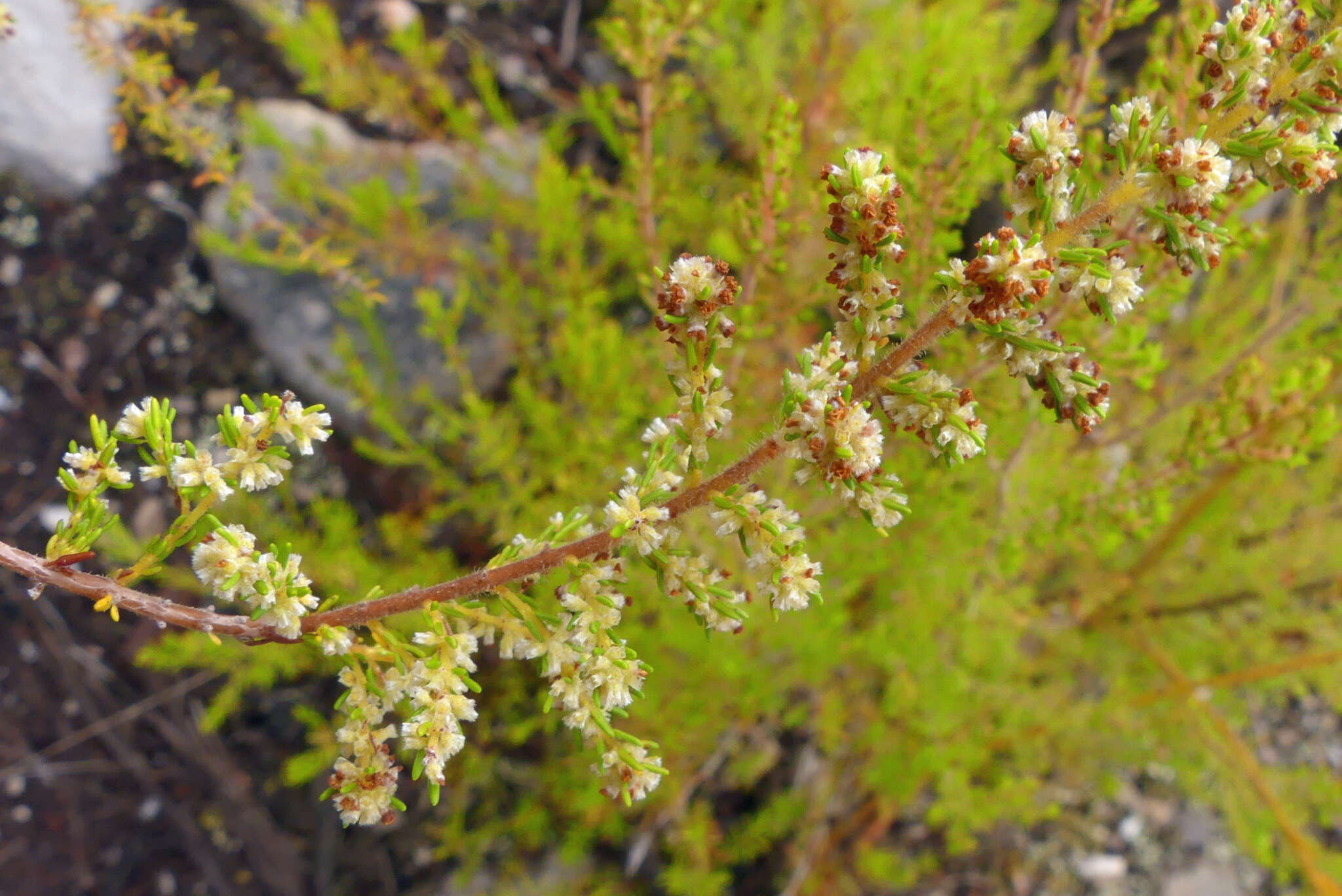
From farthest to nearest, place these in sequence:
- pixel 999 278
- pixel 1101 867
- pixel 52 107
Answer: pixel 1101 867 < pixel 52 107 < pixel 999 278

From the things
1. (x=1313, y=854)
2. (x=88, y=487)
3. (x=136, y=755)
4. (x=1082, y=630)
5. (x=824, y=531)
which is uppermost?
(x=1082, y=630)

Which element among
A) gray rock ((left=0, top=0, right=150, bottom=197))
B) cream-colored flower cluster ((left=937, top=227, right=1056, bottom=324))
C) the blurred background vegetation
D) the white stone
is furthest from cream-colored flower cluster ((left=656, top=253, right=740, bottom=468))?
the white stone

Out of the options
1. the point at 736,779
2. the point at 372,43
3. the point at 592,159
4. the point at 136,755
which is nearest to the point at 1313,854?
the point at 736,779

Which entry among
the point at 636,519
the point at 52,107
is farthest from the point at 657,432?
the point at 52,107

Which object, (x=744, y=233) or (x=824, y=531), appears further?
(x=824, y=531)

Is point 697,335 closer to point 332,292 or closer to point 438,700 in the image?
point 438,700

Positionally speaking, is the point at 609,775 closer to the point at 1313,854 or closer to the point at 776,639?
the point at 776,639
